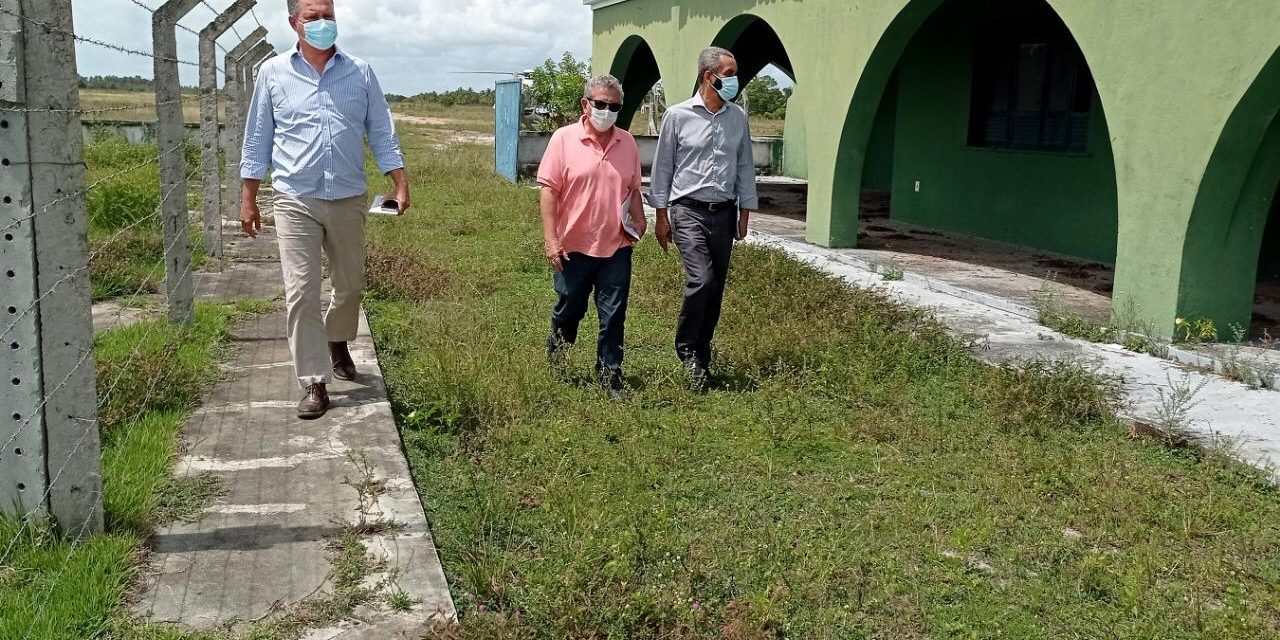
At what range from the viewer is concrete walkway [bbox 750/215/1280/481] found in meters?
5.12

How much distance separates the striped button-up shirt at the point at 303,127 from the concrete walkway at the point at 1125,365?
3.80 metres

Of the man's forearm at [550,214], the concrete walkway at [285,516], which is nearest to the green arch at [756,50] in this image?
the man's forearm at [550,214]

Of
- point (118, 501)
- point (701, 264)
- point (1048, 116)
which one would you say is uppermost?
point (1048, 116)

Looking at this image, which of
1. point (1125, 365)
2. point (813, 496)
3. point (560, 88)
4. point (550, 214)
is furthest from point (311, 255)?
A: point (560, 88)

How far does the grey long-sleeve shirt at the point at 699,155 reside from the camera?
5.59 metres

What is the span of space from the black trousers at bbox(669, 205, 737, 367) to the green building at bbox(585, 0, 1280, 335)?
124 inches

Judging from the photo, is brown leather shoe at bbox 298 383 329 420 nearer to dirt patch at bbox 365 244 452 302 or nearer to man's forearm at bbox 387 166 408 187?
man's forearm at bbox 387 166 408 187

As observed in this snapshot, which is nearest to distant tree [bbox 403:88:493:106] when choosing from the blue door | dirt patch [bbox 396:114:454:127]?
dirt patch [bbox 396:114:454:127]

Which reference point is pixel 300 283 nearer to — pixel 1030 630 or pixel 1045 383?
pixel 1030 630

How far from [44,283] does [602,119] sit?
270 centimetres

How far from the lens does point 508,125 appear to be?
2025cm

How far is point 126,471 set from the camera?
3.87 metres

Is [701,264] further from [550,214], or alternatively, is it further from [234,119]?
[234,119]

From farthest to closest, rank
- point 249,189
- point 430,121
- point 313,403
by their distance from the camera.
Answer: 1. point 430,121
2. point 313,403
3. point 249,189
